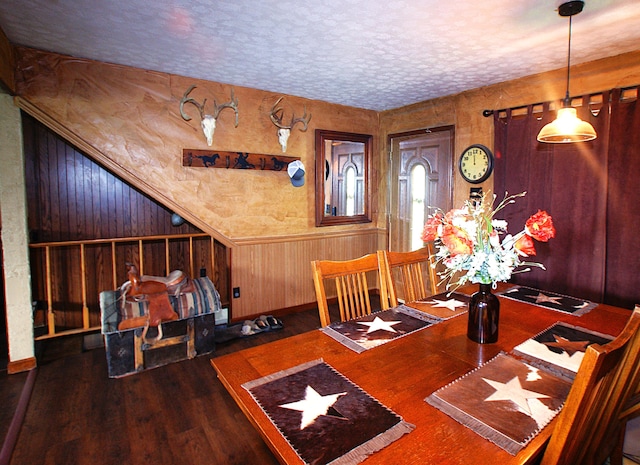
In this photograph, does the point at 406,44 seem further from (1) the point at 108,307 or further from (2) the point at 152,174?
(1) the point at 108,307

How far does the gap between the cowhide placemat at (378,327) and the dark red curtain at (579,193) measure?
5.90 feet

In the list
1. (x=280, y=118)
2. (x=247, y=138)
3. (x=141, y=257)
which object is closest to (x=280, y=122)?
(x=280, y=118)

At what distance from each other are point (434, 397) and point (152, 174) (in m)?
2.96

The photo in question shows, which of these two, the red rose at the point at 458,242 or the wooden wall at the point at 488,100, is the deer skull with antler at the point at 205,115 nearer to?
the wooden wall at the point at 488,100

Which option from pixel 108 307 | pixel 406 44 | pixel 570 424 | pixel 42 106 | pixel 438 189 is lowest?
pixel 108 307

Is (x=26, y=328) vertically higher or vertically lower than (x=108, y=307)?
lower

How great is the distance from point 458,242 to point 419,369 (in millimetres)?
523

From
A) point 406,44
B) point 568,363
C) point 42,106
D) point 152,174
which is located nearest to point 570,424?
point 568,363

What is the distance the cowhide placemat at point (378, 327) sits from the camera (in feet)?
5.11

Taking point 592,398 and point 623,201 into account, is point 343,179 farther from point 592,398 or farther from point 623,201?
point 592,398

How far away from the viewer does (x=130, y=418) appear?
2.25 metres

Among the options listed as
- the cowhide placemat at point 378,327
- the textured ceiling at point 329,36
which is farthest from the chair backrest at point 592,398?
the textured ceiling at point 329,36

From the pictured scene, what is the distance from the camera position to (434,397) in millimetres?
1145

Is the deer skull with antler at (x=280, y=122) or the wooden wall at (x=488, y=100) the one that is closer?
the wooden wall at (x=488, y=100)
